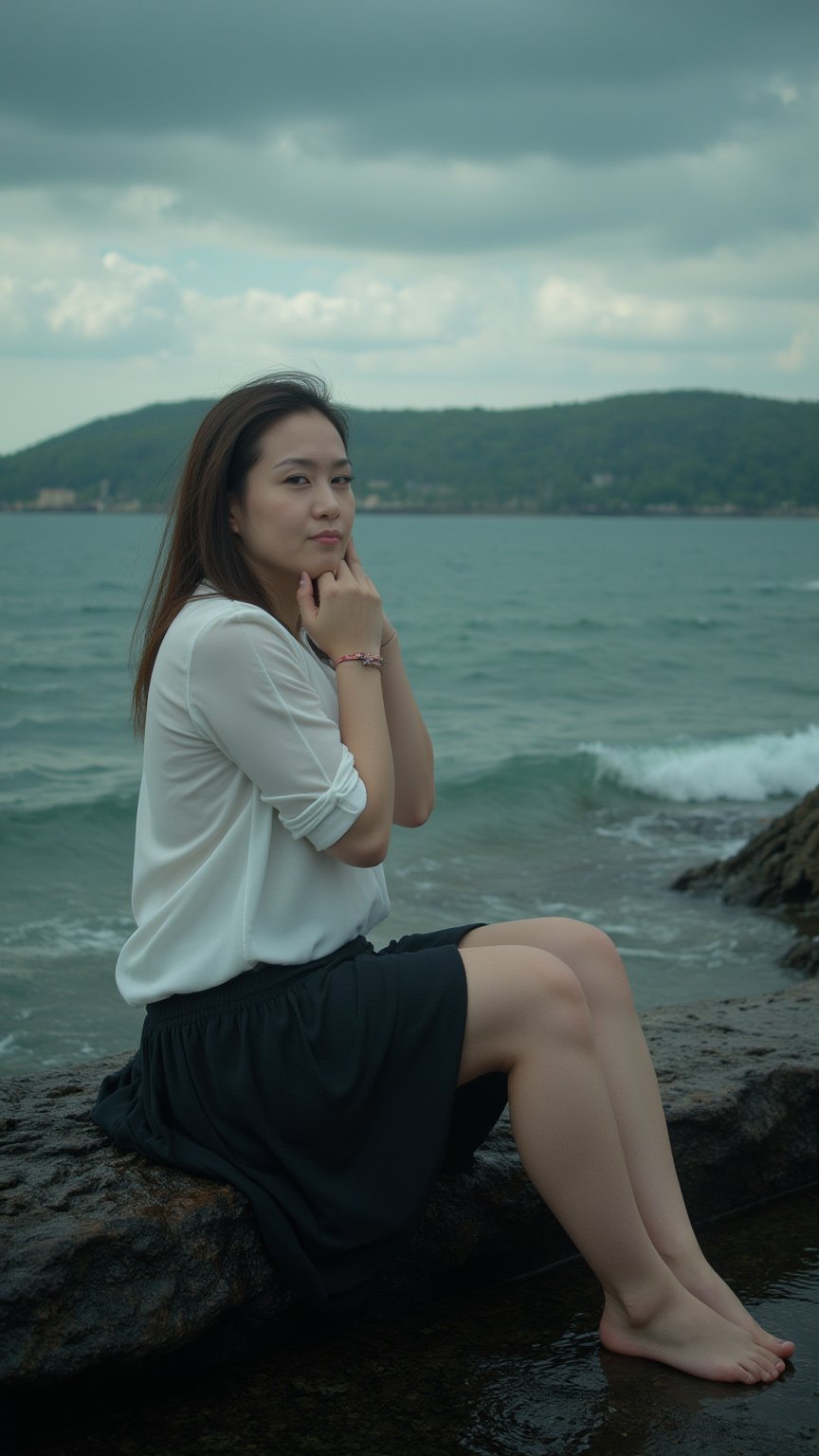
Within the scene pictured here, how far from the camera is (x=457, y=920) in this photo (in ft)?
27.7

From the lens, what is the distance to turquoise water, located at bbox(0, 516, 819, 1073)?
24.3 ft

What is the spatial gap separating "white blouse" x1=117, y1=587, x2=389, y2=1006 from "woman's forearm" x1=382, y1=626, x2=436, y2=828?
523 millimetres

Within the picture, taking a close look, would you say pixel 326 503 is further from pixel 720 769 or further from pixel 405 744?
pixel 720 769

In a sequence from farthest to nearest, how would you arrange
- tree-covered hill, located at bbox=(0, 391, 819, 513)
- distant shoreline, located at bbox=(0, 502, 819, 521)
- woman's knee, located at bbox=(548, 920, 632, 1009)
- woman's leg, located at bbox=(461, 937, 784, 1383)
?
tree-covered hill, located at bbox=(0, 391, 819, 513)
distant shoreline, located at bbox=(0, 502, 819, 521)
woman's knee, located at bbox=(548, 920, 632, 1009)
woman's leg, located at bbox=(461, 937, 784, 1383)

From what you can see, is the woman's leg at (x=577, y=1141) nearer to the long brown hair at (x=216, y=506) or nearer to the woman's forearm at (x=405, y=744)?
the woman's forearm at (x=405, y=744)

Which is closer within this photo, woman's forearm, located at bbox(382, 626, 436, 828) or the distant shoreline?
woman's forearm, located at bbox(382, 626, 436, 828)

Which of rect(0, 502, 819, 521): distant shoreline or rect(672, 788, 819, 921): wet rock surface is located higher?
rect(0, 502, 819, 521): distant shoreline

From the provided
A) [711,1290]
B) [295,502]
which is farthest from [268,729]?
[711,1290]

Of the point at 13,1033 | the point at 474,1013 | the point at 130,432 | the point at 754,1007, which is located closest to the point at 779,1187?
the point at 754,1007

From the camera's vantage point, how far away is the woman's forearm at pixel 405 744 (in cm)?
324

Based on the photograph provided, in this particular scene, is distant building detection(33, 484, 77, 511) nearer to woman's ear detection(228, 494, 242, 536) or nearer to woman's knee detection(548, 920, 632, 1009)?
woman's ear detection(228, 494, 242, 536)

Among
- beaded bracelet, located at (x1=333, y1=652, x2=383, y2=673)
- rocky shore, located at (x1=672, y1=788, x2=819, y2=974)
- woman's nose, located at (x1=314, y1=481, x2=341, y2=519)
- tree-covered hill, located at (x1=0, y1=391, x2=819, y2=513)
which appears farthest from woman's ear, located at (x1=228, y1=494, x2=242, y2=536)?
tree-covered hill, located at (x1=0, y1=391, x2=819, y2=513)

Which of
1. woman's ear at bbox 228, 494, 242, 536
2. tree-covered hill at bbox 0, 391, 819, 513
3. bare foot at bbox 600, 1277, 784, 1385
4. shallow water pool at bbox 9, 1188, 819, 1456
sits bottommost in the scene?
shallow water pool at bbox 9, 1188, 819, 1456

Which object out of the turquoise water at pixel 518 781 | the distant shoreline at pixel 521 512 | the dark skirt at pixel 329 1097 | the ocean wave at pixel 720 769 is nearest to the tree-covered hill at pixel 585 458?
the distant shoreline at pixel 521 512
